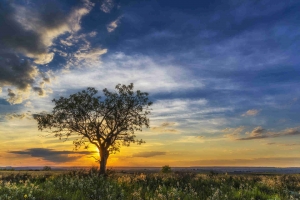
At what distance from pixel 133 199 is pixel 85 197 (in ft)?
6.39

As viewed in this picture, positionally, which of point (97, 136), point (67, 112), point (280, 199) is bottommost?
point (280, 199)

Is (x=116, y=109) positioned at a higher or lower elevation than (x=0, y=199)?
higher

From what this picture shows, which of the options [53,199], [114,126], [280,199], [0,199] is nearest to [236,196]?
[280,199]

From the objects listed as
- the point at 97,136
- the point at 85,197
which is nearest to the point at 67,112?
Result: the point at 97,136

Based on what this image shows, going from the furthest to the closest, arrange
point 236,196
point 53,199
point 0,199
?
point 236,196
point 53,199
point 0,199

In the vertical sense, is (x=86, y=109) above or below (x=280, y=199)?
above

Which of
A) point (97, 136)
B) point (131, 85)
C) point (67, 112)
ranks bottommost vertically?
point (97, 136)

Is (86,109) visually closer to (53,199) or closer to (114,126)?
(114,126)

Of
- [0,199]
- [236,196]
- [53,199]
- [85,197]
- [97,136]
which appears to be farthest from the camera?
[97,136]

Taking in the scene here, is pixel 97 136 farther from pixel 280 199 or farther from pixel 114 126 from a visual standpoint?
pixel 280 199

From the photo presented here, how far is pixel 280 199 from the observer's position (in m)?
11.1

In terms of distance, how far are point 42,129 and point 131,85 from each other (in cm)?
1392

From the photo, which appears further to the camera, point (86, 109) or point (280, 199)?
point (86, 109)

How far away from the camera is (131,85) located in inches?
1495
